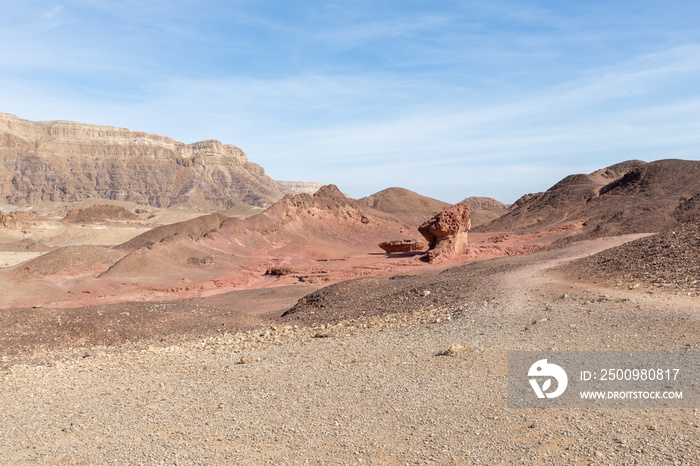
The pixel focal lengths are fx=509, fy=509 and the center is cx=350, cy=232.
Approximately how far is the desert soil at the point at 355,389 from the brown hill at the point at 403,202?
6812cm

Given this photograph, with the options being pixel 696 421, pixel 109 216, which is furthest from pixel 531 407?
pixel 109 216

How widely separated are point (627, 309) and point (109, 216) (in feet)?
300

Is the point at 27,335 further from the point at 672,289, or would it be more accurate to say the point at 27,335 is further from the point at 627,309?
the point at 672,289

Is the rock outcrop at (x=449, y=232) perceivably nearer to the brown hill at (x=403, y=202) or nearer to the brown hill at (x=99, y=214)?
the brown hill at (x=403, y=202)

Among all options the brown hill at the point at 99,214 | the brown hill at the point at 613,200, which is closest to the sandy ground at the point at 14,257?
the brown hill at the point at 99,214

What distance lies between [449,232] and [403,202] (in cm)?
5453

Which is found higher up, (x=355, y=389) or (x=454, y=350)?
(x=454, y=350)

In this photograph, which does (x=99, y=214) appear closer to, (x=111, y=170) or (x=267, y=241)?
(x=267, y=241)

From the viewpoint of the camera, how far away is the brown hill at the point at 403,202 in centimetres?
8369

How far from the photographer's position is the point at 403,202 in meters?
86.9

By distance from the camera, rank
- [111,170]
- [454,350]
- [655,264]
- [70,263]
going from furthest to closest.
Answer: [111,170], [70,263], [655,264], [454,350]

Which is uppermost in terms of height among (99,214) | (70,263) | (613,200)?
(613,200)

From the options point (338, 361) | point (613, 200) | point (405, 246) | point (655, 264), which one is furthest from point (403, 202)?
point (338, 361)

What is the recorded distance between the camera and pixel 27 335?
1305cm
